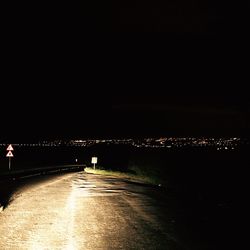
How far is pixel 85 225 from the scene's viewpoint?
1171 cm

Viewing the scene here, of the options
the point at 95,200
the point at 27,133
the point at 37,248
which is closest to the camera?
the point at 37,248

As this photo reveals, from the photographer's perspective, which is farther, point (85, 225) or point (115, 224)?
point (115, 224)

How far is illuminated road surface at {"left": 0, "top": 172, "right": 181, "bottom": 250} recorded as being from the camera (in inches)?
370

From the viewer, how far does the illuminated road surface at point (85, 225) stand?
370 inches

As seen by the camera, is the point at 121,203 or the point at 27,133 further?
the point at 27,133

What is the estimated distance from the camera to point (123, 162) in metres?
68.6

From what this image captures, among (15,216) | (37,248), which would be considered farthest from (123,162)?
(37,248)

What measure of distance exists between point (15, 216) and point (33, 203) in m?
3.55

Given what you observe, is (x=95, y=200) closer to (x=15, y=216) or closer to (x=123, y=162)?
(x=15, y=216)

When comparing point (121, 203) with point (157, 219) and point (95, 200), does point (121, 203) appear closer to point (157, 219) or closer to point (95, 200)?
point (95, 200)

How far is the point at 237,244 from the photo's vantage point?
31.3 feet

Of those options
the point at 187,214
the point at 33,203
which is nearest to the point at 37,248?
the point at 187,214

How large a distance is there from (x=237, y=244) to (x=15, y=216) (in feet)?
22.9

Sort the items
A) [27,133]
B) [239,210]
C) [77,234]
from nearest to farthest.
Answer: [77,234] < [239,210] < [27,133]
